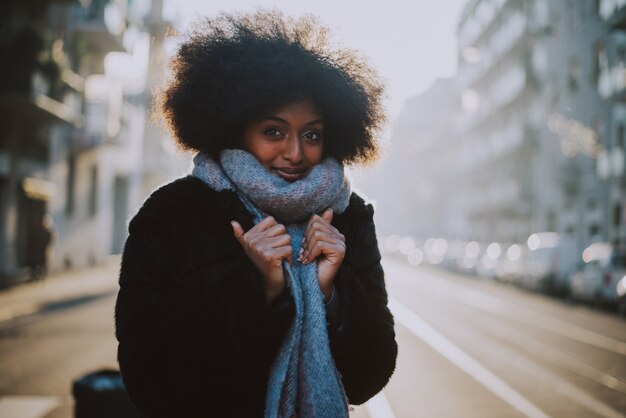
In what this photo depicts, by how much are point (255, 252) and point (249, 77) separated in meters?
0.63

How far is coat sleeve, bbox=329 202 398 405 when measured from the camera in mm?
2102

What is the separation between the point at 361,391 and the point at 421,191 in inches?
3285

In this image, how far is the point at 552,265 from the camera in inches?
930

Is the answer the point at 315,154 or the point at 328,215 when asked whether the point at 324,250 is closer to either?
the point at 328,215

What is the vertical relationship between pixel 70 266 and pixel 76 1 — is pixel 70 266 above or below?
below

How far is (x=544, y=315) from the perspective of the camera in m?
16.9

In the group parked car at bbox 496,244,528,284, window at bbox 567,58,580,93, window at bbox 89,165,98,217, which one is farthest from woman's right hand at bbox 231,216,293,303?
window at bbox 567,58,580,93

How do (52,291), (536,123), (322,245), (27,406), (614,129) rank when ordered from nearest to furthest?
(322,245), (27,406), (52,291), (614,129), (536,123)

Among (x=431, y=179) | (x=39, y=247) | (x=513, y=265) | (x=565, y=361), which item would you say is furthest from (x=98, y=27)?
(x=431, y=179)

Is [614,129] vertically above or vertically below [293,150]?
above

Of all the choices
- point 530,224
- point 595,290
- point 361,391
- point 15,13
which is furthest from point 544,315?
point 530,224

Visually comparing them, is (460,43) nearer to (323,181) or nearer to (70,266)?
(70,266)

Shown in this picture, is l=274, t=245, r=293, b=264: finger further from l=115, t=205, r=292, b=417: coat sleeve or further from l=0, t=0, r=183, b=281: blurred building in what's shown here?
l=0, t=0, r=183, b=281: blurred building

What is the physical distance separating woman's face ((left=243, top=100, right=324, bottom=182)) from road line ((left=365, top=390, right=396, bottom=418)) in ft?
15.5
